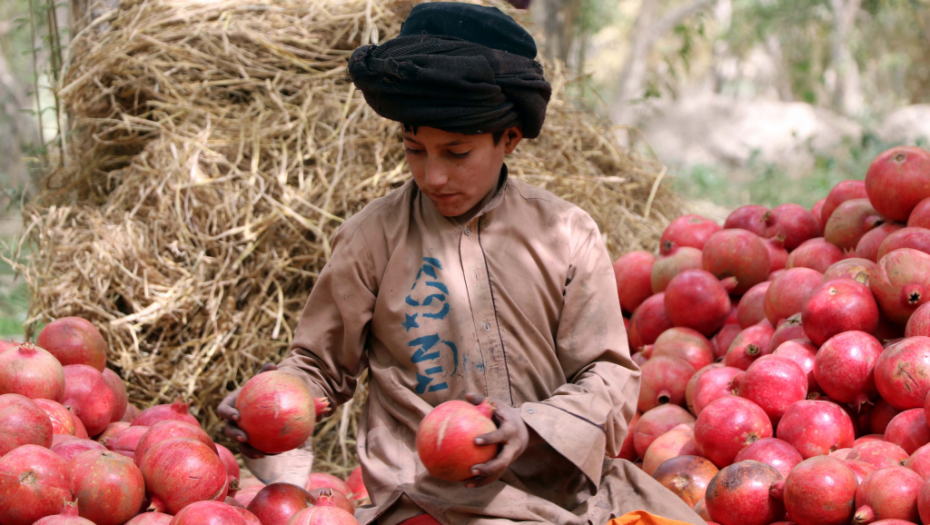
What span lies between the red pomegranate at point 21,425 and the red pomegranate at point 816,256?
2.92 metres

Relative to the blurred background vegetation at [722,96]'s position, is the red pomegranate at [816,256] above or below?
above

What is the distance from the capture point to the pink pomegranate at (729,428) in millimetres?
2568

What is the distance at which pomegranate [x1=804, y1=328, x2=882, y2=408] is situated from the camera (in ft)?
8.49

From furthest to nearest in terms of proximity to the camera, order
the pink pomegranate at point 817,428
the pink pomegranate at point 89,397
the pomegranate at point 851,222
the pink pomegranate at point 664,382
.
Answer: the pomegranate at point 851,222, the pink pomegranate at point 664,382, the pink pomegranate at point 89,397, the pink pomegranate at point 817,428

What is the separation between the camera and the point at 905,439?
237 cm

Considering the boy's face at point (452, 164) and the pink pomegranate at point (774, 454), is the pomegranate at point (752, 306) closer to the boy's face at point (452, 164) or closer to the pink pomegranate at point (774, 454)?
the pink pomegranate at point (774, 454)

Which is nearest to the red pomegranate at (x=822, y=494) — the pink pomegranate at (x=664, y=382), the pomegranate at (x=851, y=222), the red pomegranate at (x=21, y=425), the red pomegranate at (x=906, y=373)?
the red pomegranate at (x=906, y=373)

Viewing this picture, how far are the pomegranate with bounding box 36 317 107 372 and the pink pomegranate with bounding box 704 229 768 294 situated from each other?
2590mm

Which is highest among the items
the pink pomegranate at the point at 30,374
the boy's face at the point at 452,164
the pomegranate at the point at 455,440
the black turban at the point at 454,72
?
the black turban at the point at 454,72

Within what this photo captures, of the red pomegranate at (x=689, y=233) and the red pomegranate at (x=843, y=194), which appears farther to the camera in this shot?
the red pomegranate at (x=689, y=233)

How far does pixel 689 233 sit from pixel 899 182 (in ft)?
3.33

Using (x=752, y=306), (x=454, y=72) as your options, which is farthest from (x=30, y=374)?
(x=752, y=306)

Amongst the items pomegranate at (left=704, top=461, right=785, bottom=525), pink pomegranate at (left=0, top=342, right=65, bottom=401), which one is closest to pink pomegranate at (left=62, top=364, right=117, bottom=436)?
pink pomegranate at (left=0, top=342, right=65, bottom=401)

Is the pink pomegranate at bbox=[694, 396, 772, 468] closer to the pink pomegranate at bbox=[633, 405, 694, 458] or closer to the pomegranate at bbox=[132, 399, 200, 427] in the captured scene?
the pink pomegranate at bbox=[633, 405, 694, 458]
